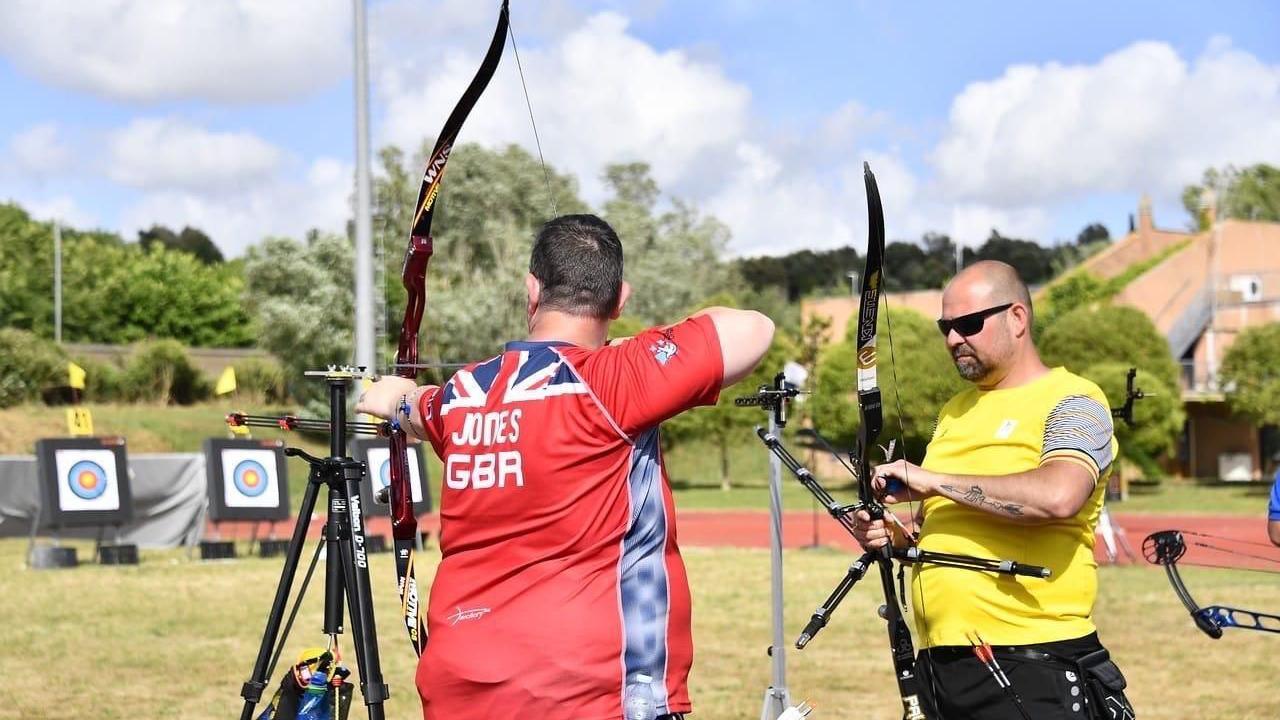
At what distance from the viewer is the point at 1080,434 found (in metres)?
3.41

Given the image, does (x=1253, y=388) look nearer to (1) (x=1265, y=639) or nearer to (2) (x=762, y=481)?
(2) (x=762, y=481)

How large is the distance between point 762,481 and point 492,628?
4295 centimetres

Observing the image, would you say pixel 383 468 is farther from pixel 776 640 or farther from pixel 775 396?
pixel 775 396

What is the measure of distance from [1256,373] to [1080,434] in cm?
3481

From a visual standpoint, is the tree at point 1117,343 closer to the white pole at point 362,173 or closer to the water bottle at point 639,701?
the white pole at point 362,173

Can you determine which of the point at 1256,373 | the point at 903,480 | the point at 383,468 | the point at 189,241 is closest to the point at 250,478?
the point at 383,468

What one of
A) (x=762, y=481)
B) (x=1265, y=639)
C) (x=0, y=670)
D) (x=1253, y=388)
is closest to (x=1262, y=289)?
(x=1253, y=388)

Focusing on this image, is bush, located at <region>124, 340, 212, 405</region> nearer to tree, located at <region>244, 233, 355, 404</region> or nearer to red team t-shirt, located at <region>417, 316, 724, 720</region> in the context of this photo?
tree, located at <region>244, 233, 355, 404</region>

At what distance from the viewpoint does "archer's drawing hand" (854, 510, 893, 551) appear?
3.57 meters

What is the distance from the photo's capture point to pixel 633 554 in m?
2.82

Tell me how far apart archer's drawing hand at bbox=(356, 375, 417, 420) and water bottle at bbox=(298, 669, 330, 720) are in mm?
1434

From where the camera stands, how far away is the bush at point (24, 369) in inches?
1578

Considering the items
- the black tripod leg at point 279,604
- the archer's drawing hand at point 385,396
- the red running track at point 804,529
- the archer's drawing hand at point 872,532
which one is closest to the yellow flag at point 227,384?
the black tripod leg at point 279,604

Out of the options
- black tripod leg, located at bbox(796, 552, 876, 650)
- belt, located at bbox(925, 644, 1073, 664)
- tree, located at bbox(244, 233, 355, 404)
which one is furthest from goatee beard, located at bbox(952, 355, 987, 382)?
tree, located at bbox(244, 233, 355, 404)
